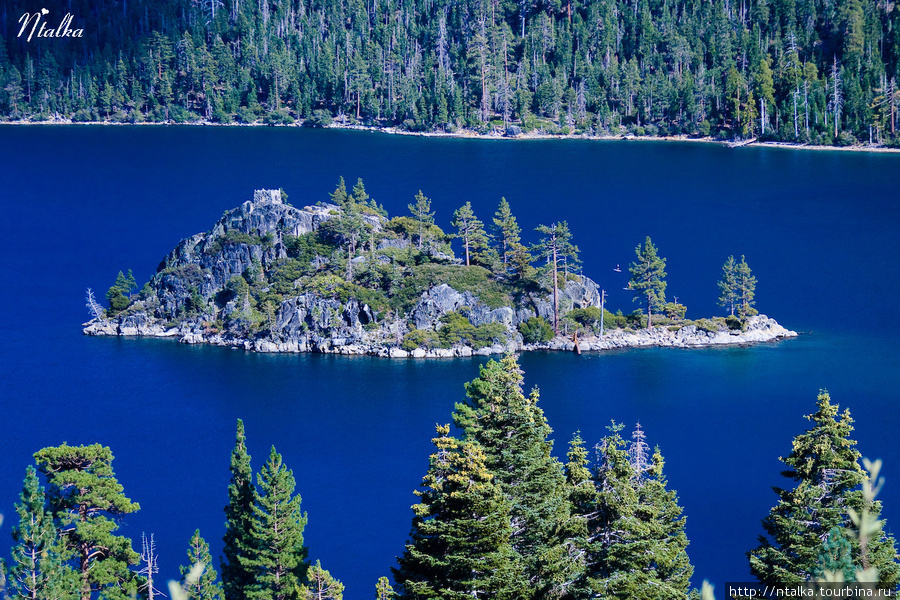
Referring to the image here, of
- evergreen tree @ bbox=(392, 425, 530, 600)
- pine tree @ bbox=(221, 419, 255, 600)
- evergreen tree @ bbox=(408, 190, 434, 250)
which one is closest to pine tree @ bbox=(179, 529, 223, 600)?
pine tree @ bbox=(221, 419, 255, 600)

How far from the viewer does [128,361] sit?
288 feet

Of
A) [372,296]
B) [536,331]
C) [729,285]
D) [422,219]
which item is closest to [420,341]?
[372,296]

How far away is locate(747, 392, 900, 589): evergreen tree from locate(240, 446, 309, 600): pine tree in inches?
699

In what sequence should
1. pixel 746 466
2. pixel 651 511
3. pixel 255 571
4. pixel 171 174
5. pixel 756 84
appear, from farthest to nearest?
pixel 756 84 → pixel 171 174 → pixel 746 466 → pixel 255 571 → pixel 651 511

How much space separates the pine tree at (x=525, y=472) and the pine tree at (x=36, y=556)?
14.6 m

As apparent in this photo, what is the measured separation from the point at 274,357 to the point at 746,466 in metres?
39.9

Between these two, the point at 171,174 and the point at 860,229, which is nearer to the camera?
the point at 860,229

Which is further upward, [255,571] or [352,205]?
[352,205]

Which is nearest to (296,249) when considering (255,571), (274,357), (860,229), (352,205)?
(352,205)

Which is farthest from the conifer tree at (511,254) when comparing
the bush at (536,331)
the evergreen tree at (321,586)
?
the evergreen tree at (321,586)

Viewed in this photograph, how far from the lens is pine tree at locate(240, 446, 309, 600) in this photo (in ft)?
137

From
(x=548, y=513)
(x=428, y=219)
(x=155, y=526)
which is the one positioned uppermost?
(x=428, y=219)

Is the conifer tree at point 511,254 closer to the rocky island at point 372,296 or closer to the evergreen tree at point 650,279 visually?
the rocky island at point 372,296

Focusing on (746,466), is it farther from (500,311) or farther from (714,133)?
(714,133)
